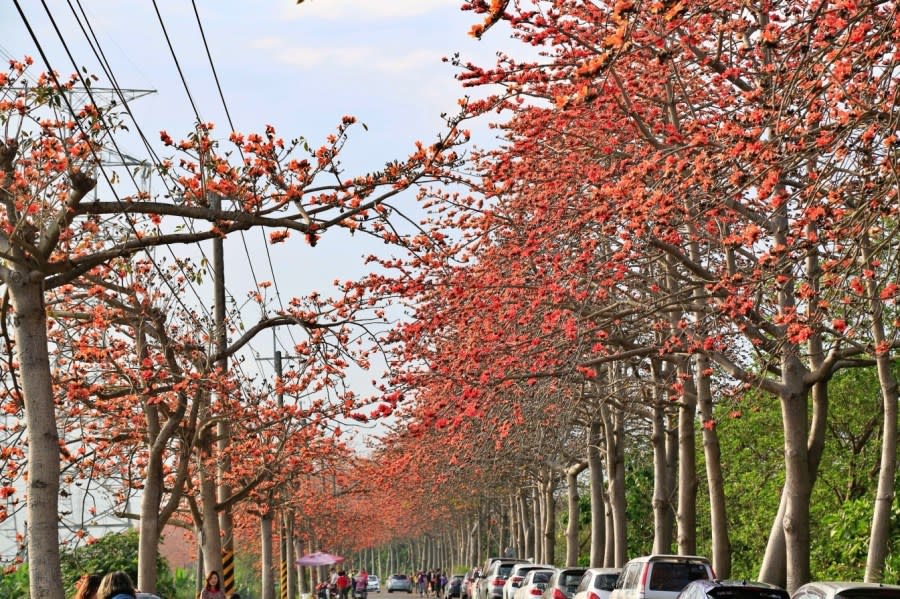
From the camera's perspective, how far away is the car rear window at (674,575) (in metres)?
17.5

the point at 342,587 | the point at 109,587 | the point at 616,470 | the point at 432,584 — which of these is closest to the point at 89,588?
the point at 109,587

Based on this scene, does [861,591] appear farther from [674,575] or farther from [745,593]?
[674,575]

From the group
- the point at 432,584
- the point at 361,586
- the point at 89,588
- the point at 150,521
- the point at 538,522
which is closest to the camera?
the point at 89,588

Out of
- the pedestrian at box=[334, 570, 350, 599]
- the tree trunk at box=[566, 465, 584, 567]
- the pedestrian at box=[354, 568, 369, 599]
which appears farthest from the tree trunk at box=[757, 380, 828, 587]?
the pedestrian at box=[354, 568, 369, 599]

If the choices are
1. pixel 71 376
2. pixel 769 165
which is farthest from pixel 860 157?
pixel 71 376

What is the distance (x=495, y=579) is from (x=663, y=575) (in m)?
18.1

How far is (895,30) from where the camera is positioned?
368 inches

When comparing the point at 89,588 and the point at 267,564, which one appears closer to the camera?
the point at 89,588

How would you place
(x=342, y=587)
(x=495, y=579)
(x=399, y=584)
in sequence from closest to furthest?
(x=495, y=579)
(x=342, y=587)
(x=399, y=584)

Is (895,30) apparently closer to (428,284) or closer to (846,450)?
(428,284)

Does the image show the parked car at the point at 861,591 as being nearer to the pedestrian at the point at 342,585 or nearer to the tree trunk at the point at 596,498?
the tree trunk at the point at 596,498

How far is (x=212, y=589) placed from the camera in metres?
19.1

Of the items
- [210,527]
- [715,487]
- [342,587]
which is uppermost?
[715,487]

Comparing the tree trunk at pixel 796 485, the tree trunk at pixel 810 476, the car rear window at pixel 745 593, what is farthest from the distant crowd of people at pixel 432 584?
the car rear window at pixel 745 593
